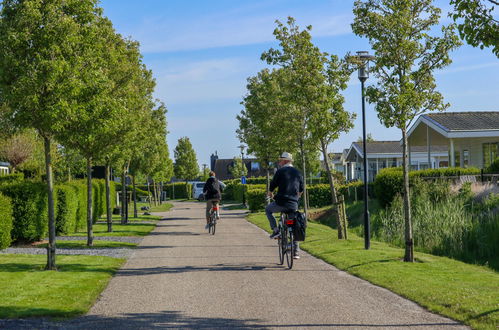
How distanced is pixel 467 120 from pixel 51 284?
3028 centimetres

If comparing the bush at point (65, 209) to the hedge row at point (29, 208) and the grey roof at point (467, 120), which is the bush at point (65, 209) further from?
the grey roof at point (467, 120)

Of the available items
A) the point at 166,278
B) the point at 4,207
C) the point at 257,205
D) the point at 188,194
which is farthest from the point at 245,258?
the point at 188,194

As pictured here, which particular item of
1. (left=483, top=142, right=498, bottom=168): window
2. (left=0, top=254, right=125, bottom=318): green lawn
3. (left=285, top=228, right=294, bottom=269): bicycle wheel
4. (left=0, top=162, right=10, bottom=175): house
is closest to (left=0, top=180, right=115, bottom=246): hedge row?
(left=0, top=254, right=125, bottom=318): green lawn

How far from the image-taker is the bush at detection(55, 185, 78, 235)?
66.1 ft

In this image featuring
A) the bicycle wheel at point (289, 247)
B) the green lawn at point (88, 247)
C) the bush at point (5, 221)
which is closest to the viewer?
the bicycle wheel at point (289, 247)

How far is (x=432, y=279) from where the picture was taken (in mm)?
10609

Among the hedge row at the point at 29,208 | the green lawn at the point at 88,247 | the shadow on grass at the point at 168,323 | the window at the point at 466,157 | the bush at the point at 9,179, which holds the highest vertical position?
the window at the point at 466,157

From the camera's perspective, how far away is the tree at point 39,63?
1153 cm

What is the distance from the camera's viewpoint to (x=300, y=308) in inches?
328

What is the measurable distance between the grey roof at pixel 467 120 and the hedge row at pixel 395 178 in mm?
6554

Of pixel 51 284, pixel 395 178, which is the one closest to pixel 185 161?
pixel 395 178

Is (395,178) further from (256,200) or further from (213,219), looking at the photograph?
(256,200)

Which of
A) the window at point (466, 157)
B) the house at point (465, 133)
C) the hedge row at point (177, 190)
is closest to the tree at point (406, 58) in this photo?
the house at point (465, 133)

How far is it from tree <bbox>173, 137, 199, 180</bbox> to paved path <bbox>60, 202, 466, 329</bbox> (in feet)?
244
